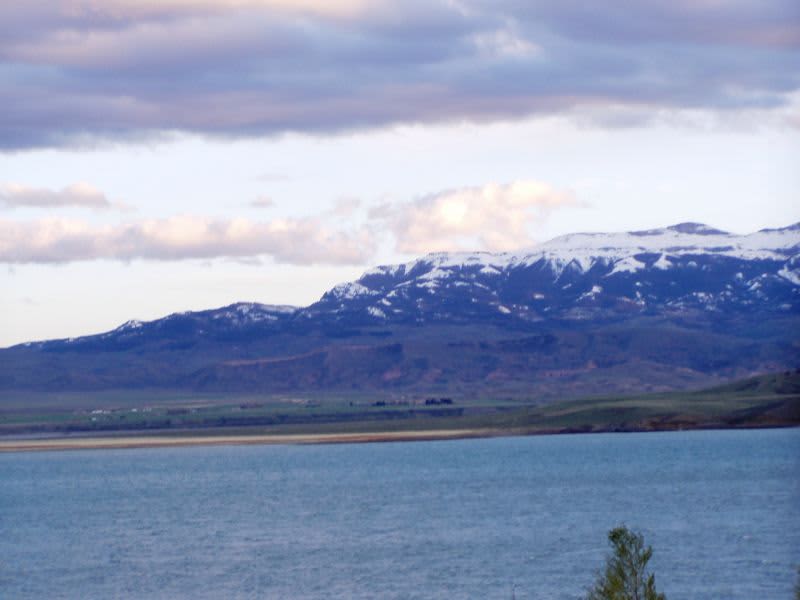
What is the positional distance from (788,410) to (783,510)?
70.9m

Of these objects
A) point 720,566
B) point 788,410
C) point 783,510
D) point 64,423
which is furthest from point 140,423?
point 720,566

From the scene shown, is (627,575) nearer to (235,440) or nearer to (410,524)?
(410,524)

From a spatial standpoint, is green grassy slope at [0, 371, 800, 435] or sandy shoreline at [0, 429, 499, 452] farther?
sandy shoreline at [0, 429, 499, 452]

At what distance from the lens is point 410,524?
7844cm

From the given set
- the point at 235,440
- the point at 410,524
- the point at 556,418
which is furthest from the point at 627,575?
the point at 556,418

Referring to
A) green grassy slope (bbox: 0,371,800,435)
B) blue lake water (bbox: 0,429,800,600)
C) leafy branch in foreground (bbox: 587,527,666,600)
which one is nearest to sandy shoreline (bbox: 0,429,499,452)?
green grassy slope (bbox: 0,371,800,435)

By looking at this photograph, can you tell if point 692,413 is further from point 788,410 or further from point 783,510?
point 783,510

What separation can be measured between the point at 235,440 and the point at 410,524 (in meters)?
88.1

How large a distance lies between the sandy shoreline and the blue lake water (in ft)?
58.4

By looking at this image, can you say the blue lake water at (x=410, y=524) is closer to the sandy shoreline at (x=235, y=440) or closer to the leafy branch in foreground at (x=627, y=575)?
the sandy shoreline at (x=235, y=440)

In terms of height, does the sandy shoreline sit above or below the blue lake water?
above

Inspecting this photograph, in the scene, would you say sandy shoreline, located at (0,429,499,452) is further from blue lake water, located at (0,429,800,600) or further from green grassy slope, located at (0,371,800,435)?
blue lake water, located at (0,429,800,600)

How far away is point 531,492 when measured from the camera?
94062 mm

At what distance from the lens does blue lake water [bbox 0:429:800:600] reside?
58250mm
